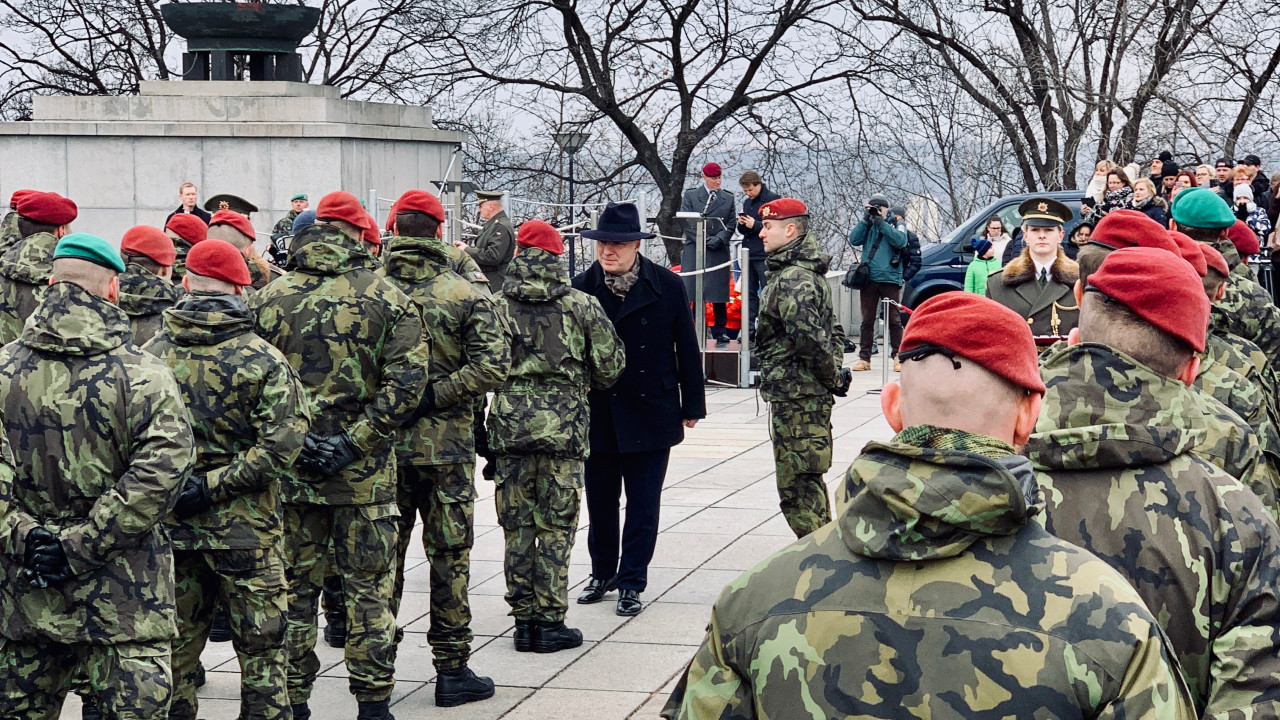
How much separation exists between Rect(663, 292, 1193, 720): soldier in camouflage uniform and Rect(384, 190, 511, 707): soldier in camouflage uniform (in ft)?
13.6

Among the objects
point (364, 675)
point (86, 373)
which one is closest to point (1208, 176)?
point (364, 675)

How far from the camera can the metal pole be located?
1594 centimetres

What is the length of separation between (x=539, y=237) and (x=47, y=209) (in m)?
3.04

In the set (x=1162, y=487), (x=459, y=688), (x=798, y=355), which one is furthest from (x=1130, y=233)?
(x=798, y=355)

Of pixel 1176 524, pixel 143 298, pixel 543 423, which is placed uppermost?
pixel 143 298

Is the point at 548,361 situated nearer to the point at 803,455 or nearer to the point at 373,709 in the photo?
the point at 803,455

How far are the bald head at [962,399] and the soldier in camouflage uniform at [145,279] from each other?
5.60m

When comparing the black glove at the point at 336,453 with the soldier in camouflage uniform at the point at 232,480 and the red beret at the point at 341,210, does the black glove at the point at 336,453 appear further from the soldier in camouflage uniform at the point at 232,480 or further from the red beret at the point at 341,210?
the red beret at the point at 341,210

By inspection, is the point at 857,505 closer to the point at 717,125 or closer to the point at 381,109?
the point at 381,109

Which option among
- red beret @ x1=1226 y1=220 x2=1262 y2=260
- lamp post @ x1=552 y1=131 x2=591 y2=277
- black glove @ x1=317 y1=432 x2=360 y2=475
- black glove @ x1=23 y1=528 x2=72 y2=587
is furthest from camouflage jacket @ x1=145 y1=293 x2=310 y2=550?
lamp post @ x1=552 y1=131 x2=591 y2=277

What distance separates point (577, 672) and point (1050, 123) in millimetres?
20234

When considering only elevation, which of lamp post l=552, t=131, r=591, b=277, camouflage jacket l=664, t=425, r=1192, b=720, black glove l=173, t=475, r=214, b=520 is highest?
lamp post l=552, t=131, r=591, b=277

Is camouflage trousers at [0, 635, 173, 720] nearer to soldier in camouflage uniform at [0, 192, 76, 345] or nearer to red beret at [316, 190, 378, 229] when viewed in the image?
red beret at [316, 190, 378, 229]

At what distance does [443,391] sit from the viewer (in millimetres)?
6590
